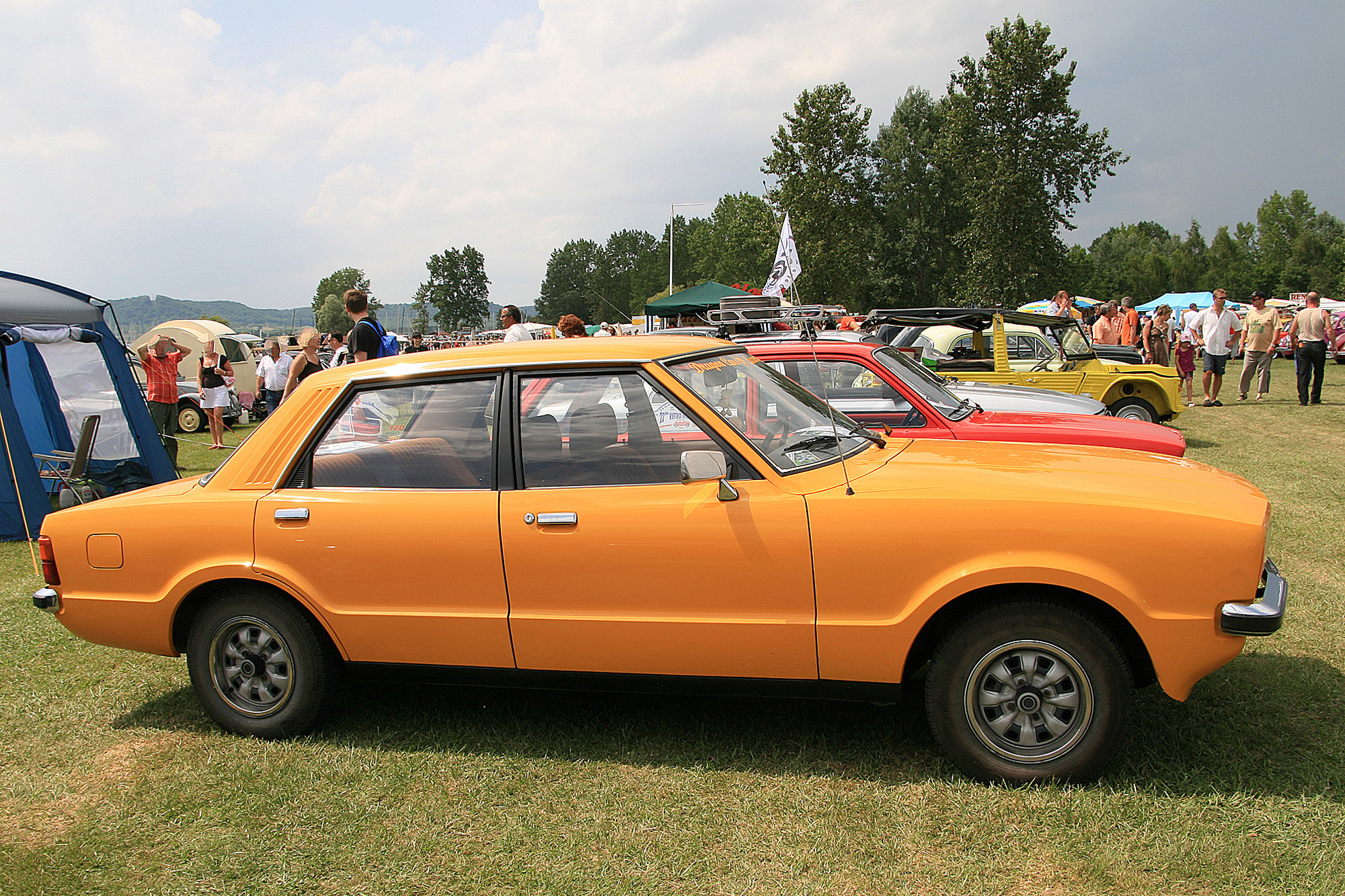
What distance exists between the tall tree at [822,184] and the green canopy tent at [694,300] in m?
21.2

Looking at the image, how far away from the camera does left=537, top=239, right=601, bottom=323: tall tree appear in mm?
145125

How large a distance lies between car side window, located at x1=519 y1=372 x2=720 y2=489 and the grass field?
3.09ft

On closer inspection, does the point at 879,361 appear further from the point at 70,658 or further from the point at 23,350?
the point at 23,350

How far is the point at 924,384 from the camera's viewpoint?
262 inches

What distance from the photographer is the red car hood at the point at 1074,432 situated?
5820 mm

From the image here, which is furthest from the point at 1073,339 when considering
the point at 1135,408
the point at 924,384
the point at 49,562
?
the point at 49,562

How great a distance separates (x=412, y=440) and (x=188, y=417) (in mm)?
17149

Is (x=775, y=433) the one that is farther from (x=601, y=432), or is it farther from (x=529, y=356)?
(x=529, y=356)

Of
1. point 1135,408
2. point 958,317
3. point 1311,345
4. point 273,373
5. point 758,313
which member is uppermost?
point 758,313

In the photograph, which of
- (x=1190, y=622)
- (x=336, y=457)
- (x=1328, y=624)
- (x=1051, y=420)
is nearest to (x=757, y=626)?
(x=1190, y=622)

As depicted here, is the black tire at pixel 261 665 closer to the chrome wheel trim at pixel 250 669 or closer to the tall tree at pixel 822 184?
the chrome wheel trim at pixel 250 669

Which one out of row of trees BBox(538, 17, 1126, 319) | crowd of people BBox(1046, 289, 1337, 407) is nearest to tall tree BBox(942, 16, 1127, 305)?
row of trees BBox(538, 17, 1126, 319)

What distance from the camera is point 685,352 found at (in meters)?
3.65

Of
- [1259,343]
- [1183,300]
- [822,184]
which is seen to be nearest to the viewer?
[1259,343]
